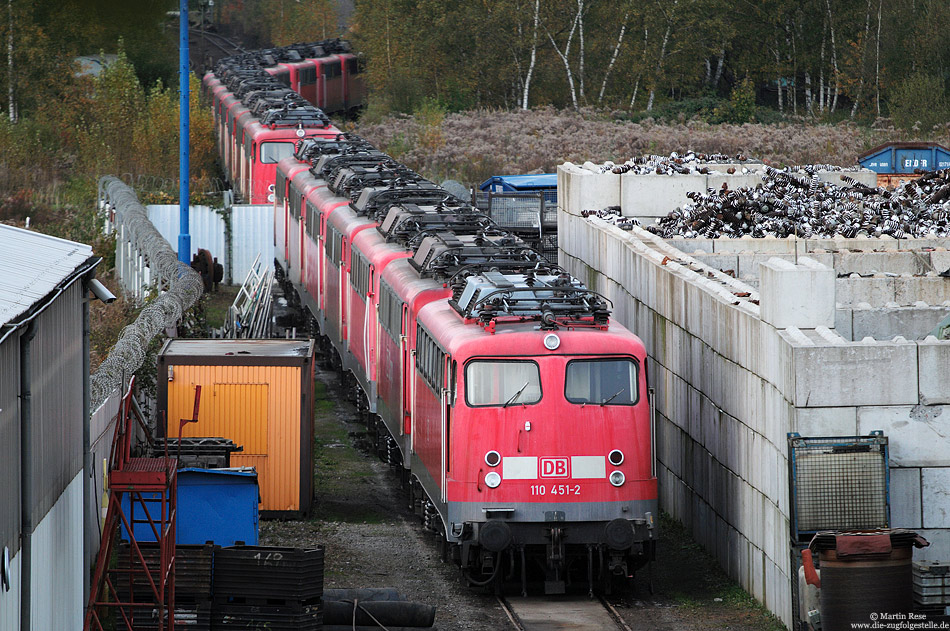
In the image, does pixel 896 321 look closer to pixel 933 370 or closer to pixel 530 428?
pixel 933 370

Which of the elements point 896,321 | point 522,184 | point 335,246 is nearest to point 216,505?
point 896,321

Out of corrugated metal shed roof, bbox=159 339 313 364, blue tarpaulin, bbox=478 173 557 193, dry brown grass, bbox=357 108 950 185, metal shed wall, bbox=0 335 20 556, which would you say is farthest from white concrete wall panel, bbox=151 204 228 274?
metal shed wall, bbox=0 335 20 556

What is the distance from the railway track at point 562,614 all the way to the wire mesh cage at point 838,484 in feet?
6.34

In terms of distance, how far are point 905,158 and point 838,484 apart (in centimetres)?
2418

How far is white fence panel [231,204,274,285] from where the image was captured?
33062mm

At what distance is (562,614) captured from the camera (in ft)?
42.4

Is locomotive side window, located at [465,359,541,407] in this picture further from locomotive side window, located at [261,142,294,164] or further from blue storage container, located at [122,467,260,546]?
locomotive side window, located at [261,142,294,164]

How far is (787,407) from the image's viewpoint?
1218 cm

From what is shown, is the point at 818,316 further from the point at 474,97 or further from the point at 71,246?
the point at 474,97

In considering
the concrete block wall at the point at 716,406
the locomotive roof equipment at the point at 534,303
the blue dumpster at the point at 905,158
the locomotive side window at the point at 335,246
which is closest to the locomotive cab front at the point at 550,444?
the locomotive roof equipment at the point at 534,303

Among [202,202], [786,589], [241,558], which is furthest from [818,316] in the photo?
[202,202]

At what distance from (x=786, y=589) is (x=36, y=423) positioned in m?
6.50

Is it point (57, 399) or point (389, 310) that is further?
point (389, 310)

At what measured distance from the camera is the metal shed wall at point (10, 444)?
8750mm
